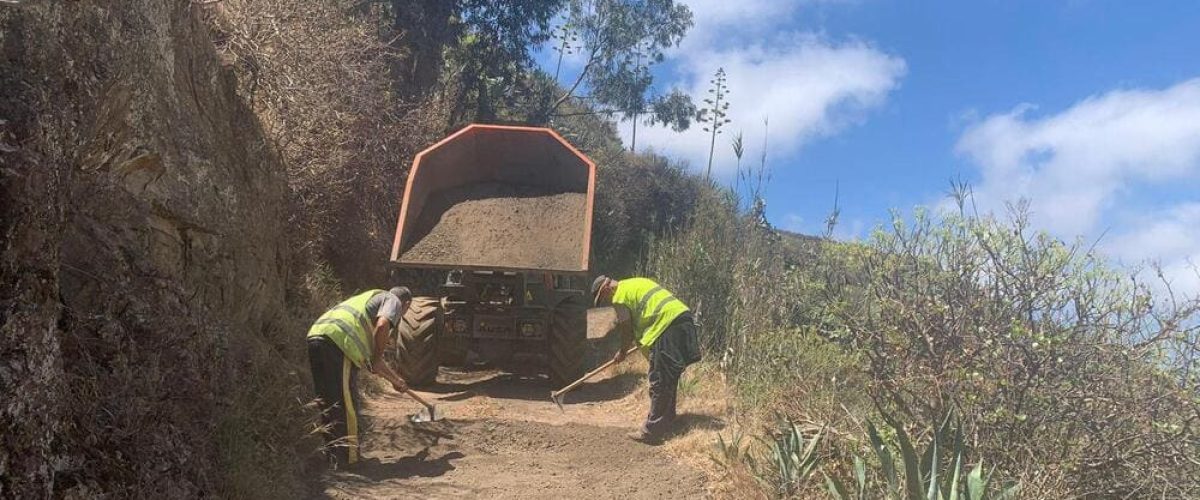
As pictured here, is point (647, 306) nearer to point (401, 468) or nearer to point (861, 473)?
point (401, 468)

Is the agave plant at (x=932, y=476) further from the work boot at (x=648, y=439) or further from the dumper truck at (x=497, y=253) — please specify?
the dumper truck at (x=497, y=253)

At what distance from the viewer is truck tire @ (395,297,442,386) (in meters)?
7.13

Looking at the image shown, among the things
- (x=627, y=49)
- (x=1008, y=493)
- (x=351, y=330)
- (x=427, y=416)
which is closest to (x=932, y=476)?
(x=1008, y=493)

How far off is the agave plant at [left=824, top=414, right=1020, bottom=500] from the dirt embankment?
12.9 feet

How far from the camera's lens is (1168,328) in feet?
11.9

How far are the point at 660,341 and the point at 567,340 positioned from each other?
5.06 feet

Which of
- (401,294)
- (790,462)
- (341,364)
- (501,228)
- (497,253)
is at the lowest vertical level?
(790,462)

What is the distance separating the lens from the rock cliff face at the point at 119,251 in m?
2.24

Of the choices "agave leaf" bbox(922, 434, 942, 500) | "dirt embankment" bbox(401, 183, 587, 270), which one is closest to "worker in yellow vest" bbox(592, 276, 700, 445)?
"dirt embankment" bbox(401, 183, 587, 270)

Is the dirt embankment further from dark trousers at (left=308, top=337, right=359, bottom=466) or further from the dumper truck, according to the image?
dark trousers at (left=308, top=337, right=359, bottom=466)

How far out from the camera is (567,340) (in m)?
7.53

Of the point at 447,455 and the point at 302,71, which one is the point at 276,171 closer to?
the point at 302,71

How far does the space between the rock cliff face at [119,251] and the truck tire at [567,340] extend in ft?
8.90

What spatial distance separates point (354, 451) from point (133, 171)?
208 centimetres
